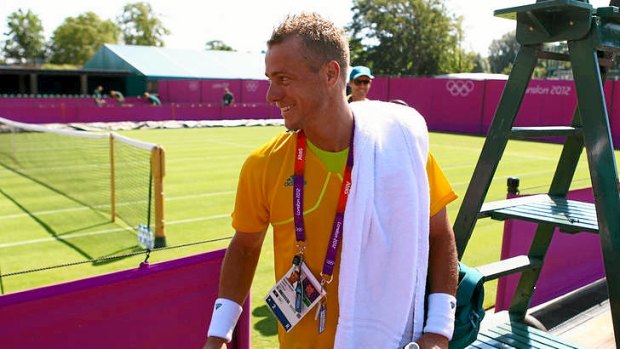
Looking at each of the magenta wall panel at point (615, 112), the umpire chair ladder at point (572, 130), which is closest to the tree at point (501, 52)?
the magenta wall panel at point (615, 112)

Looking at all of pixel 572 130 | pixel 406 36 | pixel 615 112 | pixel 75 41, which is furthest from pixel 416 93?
pixel 75 41

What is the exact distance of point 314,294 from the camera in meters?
2.16

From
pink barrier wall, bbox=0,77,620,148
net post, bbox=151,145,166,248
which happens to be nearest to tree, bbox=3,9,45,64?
pink barrier wall, bbox=0,77,620,148

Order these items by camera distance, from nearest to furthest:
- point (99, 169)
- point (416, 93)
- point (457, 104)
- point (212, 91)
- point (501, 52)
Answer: point (99, 169)
point (457, 104)
point (416, 93)
point (212, 91)
point (501, 52)

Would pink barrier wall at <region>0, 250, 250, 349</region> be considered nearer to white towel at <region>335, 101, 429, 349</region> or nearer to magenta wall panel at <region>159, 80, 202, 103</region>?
white towel at <region>335, 101, 429, 349</region>

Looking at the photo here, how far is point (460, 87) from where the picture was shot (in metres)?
28.1

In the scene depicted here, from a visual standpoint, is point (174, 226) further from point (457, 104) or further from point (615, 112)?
point (457, 104)

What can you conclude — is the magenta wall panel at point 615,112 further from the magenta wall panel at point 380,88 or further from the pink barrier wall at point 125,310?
the pink barrier wall at point 125,310

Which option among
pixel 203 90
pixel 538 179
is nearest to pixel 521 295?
pixel 538 179

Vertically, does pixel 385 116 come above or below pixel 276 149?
above

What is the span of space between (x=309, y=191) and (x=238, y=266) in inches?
17.6

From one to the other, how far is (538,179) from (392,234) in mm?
13228

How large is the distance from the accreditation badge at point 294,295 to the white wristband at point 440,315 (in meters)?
0.39

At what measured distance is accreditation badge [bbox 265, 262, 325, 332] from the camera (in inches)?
85.0
